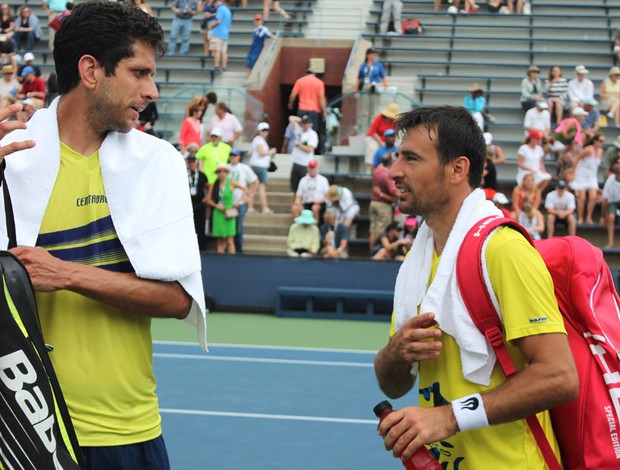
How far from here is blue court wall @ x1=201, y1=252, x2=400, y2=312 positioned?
51.7 feet

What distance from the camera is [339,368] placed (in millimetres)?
11578

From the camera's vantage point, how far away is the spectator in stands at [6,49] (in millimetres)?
23922

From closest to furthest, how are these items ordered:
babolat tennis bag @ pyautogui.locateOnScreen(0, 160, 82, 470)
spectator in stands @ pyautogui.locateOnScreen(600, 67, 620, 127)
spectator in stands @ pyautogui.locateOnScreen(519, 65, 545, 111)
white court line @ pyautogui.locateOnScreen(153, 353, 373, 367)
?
babolat tennis bag @ pyautogui.locateOnScreen(0, 160, 82, 470), white court line @ pyautogui.locateOnScreen(153, 353, 373, 367), spectator in stands @ pyautogui.locateOnScreen(600, 67, 620, 127), spectator in stands @ pyautogui.locateOnScreen(519, 65, 545, 111)

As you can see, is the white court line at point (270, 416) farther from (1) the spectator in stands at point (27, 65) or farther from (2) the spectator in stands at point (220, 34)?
(2) the spectator in stands at point (220, 34)

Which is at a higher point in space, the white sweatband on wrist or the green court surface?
the white sweatband on wrist

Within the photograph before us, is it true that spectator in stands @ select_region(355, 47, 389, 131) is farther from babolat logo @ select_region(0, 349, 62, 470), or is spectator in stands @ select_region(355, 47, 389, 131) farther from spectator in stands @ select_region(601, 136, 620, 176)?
babolat logo @ select_region(0, 349, 62, 470)

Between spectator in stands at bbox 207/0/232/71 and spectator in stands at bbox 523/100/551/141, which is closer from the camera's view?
spectator in stands at bbox 523/100/551/141

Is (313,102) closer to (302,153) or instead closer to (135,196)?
(302,153)

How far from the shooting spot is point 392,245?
16.6 metres

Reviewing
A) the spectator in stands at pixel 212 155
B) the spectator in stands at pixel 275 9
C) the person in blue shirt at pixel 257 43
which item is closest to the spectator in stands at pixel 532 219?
the spectator in stands at pixel 212 155

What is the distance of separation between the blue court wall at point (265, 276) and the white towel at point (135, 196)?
40.9 ft

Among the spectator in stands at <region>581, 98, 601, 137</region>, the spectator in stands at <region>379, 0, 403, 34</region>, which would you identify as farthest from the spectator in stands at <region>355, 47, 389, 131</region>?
the spectator in stands at <region>581, 98, 601, 137</region>

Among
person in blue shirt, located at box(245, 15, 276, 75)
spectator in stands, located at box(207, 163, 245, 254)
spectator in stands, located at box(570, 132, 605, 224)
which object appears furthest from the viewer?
person in blue shirt, located at box(245, 15, 276, 75)

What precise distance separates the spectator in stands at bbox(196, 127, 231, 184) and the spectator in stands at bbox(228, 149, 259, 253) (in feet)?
0.53
